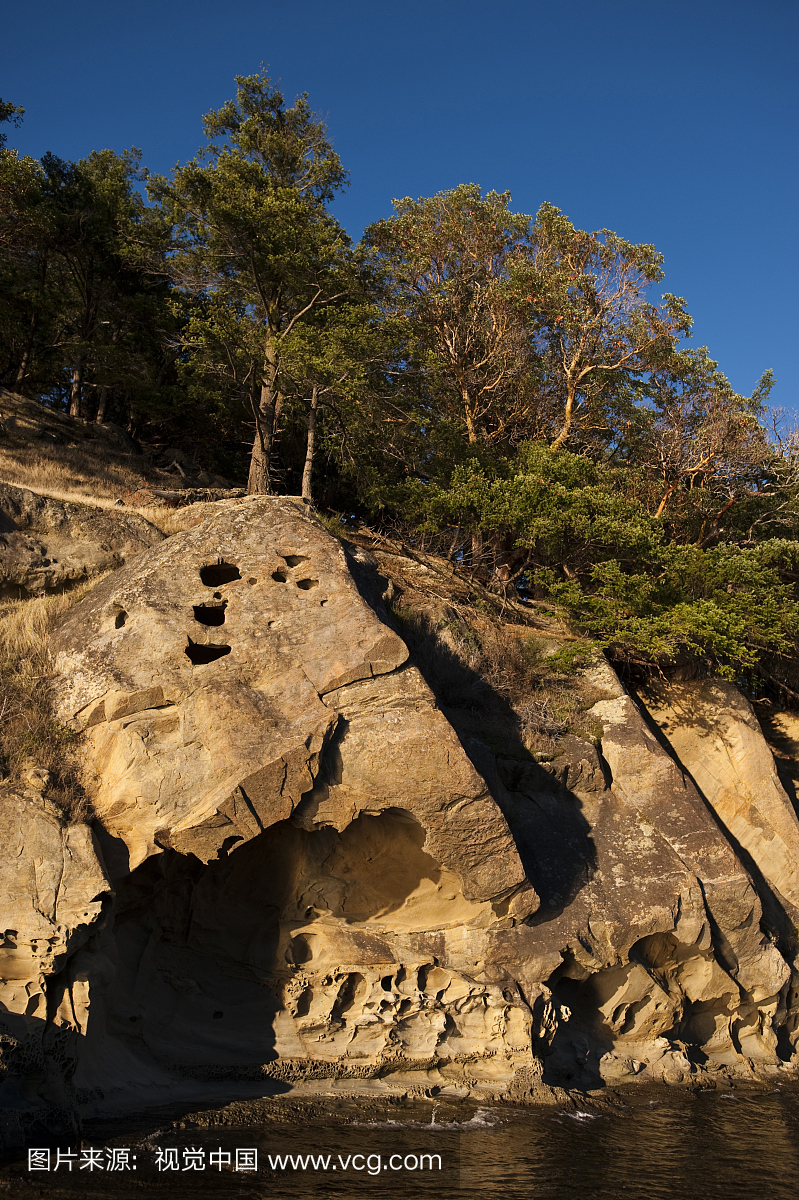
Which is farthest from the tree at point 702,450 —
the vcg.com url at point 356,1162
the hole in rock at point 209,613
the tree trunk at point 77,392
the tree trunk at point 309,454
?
the tree trunk at point 77,392

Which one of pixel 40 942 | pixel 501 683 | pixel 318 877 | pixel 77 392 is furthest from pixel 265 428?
pixel 40 942

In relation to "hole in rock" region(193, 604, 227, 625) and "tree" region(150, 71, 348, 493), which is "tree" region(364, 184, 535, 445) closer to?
"tree" region(150, 71, 348, 493)

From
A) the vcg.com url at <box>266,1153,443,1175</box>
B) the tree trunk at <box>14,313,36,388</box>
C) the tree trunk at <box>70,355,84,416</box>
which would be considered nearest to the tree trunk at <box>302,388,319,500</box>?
the tree trunk at <box>70,355,84,416</box>

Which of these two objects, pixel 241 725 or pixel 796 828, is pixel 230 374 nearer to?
pixel 241 725

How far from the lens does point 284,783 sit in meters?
9.45

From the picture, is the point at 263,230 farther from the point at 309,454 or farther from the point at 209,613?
the point at 209,613

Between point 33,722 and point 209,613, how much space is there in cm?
263

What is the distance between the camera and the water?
7.59 m

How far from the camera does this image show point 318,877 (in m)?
11.0

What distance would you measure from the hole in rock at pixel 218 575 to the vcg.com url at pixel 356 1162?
704cm

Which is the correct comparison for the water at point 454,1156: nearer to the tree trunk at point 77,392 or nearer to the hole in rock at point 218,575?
the hole in rock at point 218,575

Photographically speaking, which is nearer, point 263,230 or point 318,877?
point 318,877

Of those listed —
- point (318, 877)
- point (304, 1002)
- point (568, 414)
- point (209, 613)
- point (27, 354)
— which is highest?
point (27, 354)

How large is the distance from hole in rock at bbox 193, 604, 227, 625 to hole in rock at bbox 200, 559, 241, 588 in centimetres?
54
